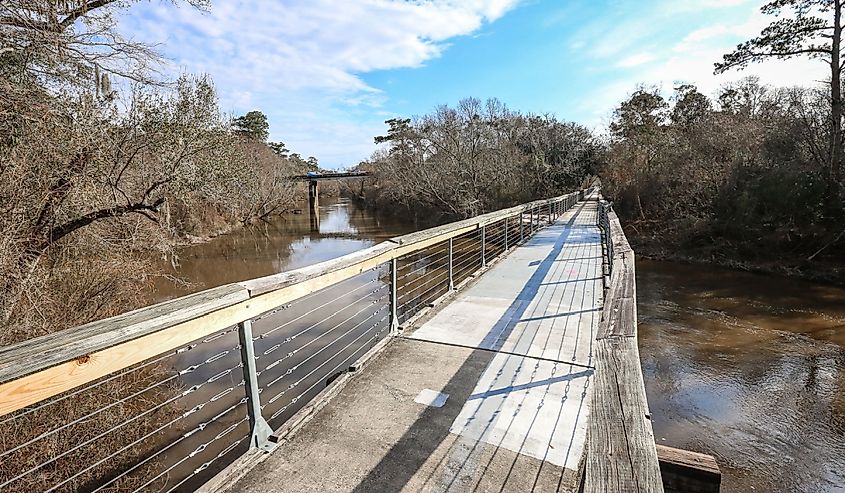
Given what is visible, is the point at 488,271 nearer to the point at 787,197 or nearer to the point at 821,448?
the point at 821,448

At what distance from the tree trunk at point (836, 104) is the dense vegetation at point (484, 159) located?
13943mm

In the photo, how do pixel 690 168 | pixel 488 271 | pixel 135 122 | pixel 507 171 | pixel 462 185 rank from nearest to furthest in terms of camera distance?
pixel 488 271 < pixel 135 122 < pixel 690 168 < pixel 462 185 < pixel 507 171

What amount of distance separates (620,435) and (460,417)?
143 cm

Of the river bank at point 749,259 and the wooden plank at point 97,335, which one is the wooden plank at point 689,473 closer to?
the wooden plank at point 97,335

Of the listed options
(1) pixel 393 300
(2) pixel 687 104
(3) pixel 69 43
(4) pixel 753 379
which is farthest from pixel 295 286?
(2) pixel 687 104

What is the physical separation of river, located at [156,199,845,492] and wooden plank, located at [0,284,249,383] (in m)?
5.33

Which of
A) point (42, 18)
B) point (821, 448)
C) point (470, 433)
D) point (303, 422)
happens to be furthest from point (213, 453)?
point (821, 448)

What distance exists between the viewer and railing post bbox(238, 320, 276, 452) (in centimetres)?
210

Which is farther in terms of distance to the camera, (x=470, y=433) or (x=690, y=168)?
(x=690, y=168)

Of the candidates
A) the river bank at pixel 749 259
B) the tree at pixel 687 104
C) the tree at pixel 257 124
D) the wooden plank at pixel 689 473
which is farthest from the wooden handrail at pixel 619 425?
the tree at pixel 257 124

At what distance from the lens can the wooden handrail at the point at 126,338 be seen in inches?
44.8

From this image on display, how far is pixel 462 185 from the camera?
2370 cm

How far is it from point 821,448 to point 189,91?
466 inches

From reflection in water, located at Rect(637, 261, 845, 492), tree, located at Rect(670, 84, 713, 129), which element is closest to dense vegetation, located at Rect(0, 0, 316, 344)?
reflection in water, located at Rect(637, 261, 845, 492)
